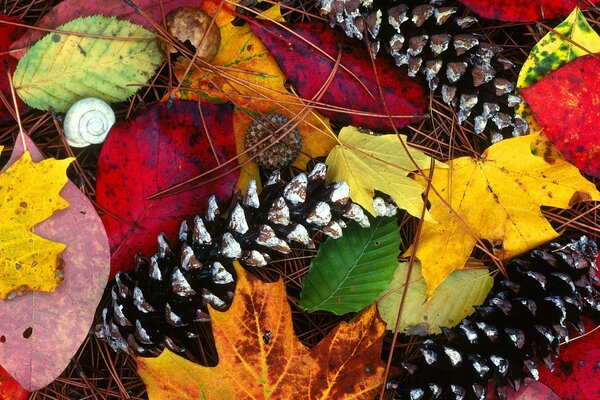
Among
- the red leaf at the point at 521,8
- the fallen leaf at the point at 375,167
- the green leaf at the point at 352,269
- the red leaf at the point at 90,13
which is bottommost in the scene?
the green leaf at the point at 352,269

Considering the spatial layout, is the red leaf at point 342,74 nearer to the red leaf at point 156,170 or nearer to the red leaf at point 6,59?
the red leaf at point 156,170

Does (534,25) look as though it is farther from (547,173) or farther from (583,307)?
(583,307)

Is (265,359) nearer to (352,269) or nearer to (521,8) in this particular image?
(352,269)

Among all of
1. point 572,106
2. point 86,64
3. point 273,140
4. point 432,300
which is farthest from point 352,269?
point 86,64

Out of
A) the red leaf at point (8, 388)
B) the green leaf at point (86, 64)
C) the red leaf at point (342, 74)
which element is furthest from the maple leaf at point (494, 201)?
the red leaf at point (8, 388)

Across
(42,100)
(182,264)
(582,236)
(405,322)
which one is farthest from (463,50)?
(42,100)

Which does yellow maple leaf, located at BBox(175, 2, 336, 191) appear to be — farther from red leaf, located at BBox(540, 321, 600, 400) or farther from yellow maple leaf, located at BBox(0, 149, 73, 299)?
red leaf, located at BBox(540, 321, 600, 400)
